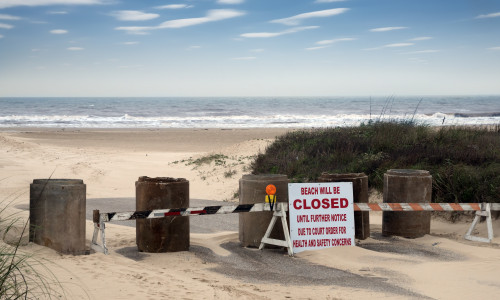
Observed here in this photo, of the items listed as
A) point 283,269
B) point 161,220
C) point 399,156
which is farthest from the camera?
point 399,156

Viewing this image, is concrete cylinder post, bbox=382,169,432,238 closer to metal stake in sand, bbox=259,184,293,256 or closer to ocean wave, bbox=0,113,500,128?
metal stake in sand, bbox=259,184,293,256

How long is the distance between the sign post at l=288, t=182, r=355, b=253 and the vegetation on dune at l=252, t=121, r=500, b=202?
11.0 feet

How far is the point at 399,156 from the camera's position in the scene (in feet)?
46.5

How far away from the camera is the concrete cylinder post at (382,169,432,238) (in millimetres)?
10227

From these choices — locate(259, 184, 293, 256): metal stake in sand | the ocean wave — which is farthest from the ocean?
locate(259, 184, 293, 256): metal stake in sand

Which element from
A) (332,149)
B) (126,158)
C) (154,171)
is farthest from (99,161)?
(332,149)

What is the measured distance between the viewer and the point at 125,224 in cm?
1173

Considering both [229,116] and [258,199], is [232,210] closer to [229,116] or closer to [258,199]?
[258,199]

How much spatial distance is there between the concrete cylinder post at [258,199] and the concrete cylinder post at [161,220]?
0.97m

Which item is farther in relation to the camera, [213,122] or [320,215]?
[213,122]

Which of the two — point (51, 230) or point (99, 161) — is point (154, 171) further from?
point (51, 230)

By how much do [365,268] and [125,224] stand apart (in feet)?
17.6

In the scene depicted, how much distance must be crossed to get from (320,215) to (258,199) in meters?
1.02

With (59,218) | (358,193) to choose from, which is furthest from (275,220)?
(59,218)
